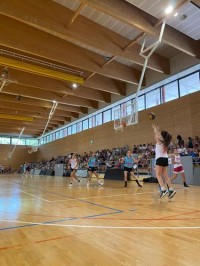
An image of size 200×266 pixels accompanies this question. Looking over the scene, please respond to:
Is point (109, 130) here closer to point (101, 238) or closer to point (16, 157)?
point (101, 238)

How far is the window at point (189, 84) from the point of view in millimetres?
15086

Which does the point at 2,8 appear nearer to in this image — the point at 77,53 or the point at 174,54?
the point at 77,53

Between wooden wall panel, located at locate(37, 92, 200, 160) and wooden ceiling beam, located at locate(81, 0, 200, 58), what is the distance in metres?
3.33

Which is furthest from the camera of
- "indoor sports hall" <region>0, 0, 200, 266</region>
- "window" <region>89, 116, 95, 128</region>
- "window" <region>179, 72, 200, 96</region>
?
"window" <region>89, 116, 95, 128</region>

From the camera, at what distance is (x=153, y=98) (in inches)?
727

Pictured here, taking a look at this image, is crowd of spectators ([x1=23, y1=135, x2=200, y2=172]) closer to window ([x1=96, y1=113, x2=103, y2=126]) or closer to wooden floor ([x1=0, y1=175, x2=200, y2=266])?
window ([x1=96, y1=113, x2=103, y2=126])

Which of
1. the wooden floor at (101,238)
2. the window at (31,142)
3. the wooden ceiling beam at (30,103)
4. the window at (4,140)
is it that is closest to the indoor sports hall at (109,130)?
the wooden floor at (101,238)

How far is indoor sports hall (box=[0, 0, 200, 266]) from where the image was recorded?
299cm

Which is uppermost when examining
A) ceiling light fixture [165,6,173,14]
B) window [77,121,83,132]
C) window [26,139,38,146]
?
ceiling light fixture [165,6,173,14]

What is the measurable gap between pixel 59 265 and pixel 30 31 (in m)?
12.6

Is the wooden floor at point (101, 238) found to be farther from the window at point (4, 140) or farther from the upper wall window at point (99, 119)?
the window at point (4, 140)

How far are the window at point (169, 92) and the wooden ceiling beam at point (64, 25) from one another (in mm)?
4059

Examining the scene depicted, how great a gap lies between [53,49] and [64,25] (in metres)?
2.49

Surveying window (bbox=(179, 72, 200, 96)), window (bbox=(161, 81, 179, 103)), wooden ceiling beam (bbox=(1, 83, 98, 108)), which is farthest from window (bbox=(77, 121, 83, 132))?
window (bbox=(179, 72, 200, 96))
